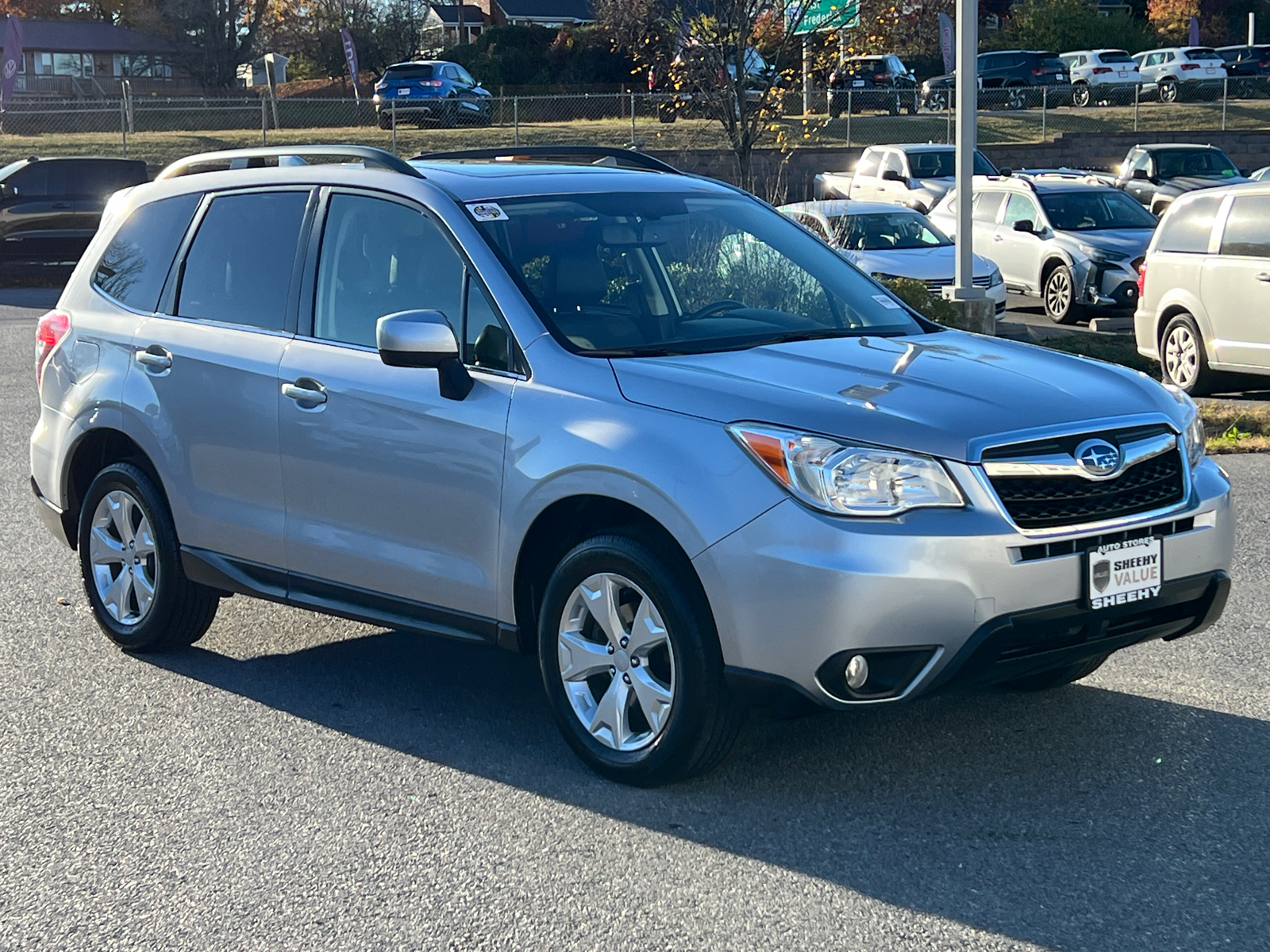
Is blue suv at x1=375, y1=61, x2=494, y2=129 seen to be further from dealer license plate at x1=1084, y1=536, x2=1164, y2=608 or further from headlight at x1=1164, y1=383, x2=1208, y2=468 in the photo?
dealer license plate at x1=1084, y1=536, x2=1164, y2=608

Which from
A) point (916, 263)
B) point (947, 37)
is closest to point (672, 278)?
point (916, 263)

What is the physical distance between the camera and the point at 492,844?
14.6ft

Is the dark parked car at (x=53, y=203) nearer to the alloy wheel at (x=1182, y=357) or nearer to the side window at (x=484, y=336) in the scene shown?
the alloy wheel at (x=1182, y=357)

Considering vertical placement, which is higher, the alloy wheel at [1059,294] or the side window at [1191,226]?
the side window at [1191,226]

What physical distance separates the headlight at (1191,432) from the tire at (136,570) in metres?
3.69

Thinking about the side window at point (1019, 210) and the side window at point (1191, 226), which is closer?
the side window at point (1191, 226)

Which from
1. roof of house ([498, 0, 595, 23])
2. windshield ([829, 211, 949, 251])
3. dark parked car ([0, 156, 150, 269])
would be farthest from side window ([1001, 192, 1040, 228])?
roof of house ([498, 0, 595, 23])

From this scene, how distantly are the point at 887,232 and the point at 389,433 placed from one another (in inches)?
554

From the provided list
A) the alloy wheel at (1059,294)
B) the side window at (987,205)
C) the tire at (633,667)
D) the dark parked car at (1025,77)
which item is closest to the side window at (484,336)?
the tire at (633,667)

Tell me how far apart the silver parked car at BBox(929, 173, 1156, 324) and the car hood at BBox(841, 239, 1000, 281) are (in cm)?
79

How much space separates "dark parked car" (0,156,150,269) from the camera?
25.8 meters

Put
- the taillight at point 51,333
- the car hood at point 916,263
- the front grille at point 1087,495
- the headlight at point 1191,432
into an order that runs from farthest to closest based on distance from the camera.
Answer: the car hood at point 916,263, the taillight at point 51,333, the headlight at point 1191,432, the front grille at point 1087,495

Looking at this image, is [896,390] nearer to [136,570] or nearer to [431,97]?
[136,570]

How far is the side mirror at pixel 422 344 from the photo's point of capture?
5.00 metres
